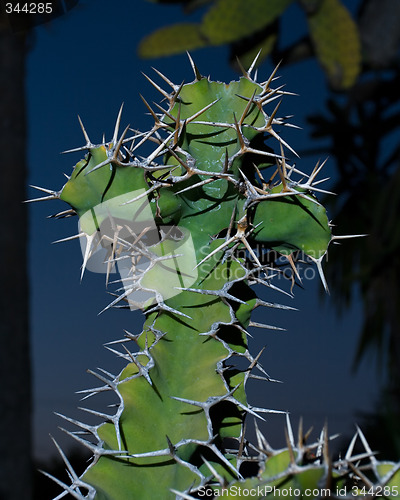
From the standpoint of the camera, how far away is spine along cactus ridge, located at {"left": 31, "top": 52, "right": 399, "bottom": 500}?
84cm

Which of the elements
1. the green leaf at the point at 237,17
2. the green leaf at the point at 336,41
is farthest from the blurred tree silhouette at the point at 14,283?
the green leaf at the point at 336,41

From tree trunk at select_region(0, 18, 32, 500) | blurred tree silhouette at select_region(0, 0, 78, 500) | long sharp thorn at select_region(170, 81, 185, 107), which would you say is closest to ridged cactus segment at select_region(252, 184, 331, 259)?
long sharp thorn at select_region(170, 81, 185, 107)

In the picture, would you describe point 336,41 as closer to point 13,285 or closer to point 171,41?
point 171,41

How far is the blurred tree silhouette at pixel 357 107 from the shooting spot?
4770 millimetres

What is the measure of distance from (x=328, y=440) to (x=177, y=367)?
0.99ft

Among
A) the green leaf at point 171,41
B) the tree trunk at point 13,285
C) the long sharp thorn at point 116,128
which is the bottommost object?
the tree trunk at point 13,285

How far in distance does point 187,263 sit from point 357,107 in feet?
23.8

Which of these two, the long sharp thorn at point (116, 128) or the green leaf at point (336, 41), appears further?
the green leaf at point (336, 41)

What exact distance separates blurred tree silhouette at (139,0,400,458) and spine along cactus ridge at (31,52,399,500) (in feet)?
11.7

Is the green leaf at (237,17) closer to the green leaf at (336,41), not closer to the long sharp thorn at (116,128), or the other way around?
the green leaf at (336,41)

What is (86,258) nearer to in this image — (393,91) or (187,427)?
(187,427)

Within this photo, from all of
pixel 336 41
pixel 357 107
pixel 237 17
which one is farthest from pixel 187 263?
pixel 357 107

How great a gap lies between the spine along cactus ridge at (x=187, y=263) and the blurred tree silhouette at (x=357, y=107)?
3.57m

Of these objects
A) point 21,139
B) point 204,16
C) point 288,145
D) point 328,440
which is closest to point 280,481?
point 328,440
